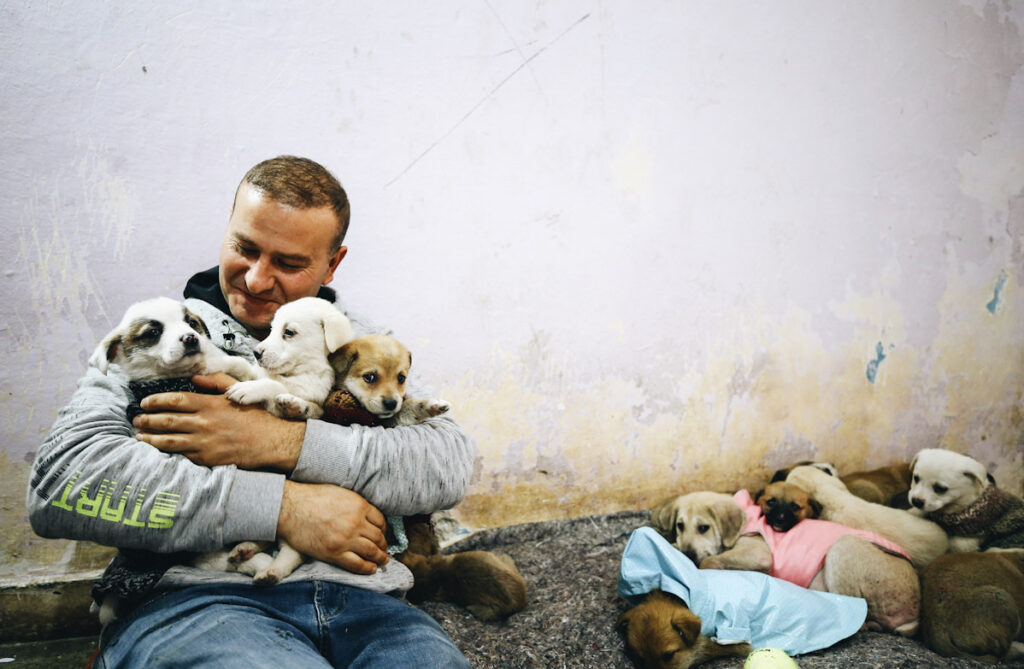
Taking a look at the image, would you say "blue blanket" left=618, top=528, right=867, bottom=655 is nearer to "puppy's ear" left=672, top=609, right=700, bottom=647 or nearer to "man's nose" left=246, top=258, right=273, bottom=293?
"puppy's ear" left=672, top=609, right=700, bottom=647

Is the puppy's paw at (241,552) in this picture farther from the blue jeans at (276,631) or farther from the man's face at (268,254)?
the man's face at (268,254)

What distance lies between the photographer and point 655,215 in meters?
2.95

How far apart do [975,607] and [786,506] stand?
72 centimetres

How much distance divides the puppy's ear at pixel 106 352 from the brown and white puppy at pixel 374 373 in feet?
1.69

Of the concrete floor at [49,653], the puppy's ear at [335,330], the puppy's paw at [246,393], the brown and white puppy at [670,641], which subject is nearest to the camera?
the puppy's paw at [246,393]

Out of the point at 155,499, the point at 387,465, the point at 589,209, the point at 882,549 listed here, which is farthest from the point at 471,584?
the point at 589,209

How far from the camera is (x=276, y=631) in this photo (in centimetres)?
131

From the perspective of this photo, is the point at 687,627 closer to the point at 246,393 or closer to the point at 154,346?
the point at 246,393

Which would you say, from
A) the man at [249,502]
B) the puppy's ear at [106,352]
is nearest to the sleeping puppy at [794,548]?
the man at [249,502]

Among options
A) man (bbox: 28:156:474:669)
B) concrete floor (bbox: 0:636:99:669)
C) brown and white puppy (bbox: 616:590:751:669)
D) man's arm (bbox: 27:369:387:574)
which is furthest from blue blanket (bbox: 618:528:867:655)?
concrete floor (bbox: 0:636:99:669)

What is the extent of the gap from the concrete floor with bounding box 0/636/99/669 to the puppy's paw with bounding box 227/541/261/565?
3.68 ft

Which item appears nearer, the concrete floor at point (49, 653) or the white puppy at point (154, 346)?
the white puppy at point (154, 346)

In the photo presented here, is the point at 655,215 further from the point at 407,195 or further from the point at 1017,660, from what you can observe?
the point at 1017,660

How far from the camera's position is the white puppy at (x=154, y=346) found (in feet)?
4.80
